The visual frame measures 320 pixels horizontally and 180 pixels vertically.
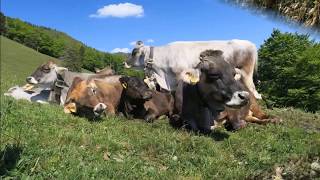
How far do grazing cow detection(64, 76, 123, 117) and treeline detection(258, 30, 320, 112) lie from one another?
1536 inches

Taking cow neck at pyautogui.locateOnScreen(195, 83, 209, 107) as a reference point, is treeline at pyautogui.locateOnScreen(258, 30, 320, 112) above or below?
below

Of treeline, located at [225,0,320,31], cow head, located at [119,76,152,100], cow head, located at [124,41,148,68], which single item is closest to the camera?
treeline, located at [225,0,320,31]

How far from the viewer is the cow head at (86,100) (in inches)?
455

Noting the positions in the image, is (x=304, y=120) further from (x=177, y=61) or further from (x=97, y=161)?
(x=97, y=161)

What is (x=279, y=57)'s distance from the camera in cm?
5862

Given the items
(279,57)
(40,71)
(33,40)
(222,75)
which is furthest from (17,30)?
(222,75)

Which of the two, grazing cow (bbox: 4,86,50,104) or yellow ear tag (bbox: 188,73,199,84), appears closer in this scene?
yellow ear tag (bbox: 188,73,199,84)

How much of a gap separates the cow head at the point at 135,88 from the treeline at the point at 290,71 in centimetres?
3902

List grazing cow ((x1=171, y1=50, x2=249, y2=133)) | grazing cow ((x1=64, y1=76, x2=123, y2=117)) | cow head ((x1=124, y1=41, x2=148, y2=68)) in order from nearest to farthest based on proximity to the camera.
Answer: grazing cow ((x1=171, y1=50, x2=249, y2=133)) → grazing cow ((x1=64, y1=76, x2=123, y2=117)) → cow head ((x1=124, y1=41, x2=148, y2=68))

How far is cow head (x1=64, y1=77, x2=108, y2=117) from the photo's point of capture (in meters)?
11.5

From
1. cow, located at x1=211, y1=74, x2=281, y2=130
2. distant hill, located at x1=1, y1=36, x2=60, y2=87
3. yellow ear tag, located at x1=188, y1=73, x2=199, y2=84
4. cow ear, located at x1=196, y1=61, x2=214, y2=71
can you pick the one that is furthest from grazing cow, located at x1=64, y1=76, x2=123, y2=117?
distant hill, located at x1=1, y1=36, x2=60, y2=87

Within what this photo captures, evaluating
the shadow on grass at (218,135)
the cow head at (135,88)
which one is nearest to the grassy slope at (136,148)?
the shadow on grass at (218,135)

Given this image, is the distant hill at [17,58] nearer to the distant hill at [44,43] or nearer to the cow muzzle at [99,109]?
the distant hill at [44,43]

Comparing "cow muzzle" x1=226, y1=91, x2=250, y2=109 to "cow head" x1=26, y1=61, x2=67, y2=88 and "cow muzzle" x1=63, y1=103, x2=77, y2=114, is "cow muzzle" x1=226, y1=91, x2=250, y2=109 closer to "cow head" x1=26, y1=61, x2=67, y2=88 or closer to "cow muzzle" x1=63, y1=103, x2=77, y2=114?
"cow muzzle" x1=63, y1=103, x2=77, y2=114
